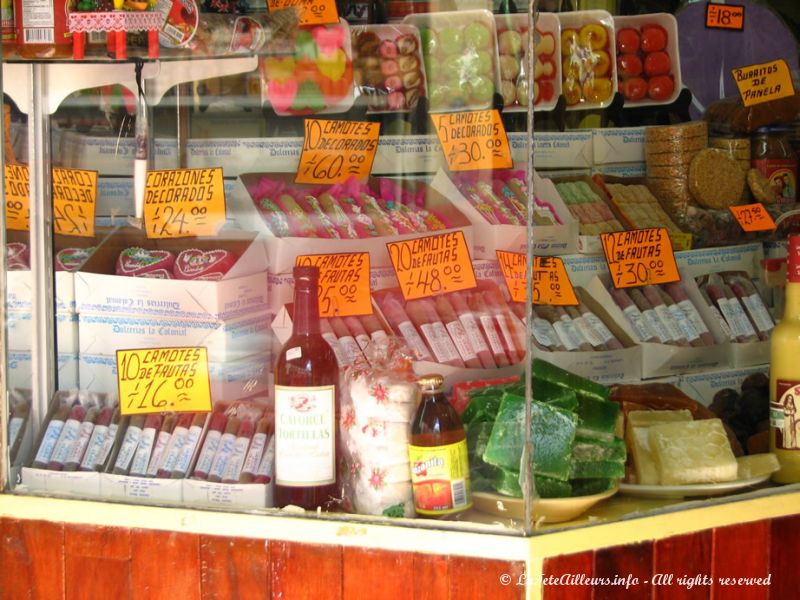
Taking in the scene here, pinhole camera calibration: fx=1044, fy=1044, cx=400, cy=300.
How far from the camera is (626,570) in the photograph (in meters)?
2.06

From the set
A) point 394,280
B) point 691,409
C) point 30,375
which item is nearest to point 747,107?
point 691,409

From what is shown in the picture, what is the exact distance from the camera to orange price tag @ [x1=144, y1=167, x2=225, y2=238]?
2.54 meters

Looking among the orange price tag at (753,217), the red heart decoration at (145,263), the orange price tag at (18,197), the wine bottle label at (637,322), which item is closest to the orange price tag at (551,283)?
the wine bottle label at (637,322)

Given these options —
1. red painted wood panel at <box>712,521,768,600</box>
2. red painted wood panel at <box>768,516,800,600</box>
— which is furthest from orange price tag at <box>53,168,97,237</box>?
red painted wood panel at <box>768,516,800,600</box>

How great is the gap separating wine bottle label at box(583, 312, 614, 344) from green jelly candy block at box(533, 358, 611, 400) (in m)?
0.68

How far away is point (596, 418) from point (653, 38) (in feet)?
5.77

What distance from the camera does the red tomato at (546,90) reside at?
10.1 feet

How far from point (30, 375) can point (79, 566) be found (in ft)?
1.57

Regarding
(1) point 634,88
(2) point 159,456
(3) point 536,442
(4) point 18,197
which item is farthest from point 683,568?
(1) point 634,88

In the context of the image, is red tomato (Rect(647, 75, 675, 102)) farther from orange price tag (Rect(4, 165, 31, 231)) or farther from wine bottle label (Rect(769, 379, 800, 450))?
orange price tag (Rect(4, 165, 31, 231))

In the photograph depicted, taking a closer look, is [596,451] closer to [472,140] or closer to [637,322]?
[472,140]

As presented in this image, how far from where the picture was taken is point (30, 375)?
2.46 meters

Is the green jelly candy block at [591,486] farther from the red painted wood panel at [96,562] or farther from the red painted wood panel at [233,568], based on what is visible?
the red painted wood panel at [96,562]

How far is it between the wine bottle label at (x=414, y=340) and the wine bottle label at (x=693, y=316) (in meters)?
1.04
